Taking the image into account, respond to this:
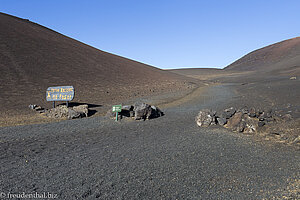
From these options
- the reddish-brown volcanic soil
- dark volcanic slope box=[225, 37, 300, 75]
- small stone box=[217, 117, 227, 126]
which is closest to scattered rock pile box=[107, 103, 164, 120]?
small stone box=[217, 117, 227, 126]

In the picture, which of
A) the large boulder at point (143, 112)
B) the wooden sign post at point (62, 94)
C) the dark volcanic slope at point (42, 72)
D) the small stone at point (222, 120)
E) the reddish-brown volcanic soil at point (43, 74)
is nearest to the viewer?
the small stone at point (222, 120)

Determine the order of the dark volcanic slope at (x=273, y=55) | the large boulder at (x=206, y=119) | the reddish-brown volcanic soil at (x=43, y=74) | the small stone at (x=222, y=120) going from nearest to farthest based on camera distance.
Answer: the small stone at (x=222, y=120) < the large boulder at (x=206, y=119) < the reddish-brown volcanic soil at (x=43, y=74) < the dark volcanic slope at (x=273, y=55)

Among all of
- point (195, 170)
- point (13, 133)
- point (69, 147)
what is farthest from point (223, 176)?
point (13, 133)

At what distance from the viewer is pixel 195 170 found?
526 centimetres

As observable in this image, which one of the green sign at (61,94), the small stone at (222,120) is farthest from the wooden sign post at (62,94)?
the small stone at (222,120)

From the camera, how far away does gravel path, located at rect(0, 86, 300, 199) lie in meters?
4.34

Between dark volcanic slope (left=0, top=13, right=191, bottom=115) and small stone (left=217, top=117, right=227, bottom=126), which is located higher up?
dark volcanic slope (left=0, top=13, right=191, bottom=115)

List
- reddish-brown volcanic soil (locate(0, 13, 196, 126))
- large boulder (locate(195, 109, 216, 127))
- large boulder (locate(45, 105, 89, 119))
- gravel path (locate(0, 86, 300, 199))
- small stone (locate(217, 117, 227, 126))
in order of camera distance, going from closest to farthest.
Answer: gravel path (locate(0, 86, 300, 199))
small stone (locate(217, 117, 227, 126))
large boulder (locate(195, 109, 216, 127))
large boulder (locate(45, 105, 89, 119))
reddish-brown volcanic soil (locate(0, 13, 196, 126))

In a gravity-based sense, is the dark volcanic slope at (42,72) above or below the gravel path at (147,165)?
above

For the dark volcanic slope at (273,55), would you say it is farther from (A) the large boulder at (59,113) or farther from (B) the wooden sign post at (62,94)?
(A) the large boulder at (59,113)

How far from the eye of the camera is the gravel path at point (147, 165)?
4.34 m

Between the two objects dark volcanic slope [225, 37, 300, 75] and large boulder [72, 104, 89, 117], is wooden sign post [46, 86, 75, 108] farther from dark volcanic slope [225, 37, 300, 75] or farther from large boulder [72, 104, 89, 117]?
dark volcanic slope [225, 37, 300, 75]

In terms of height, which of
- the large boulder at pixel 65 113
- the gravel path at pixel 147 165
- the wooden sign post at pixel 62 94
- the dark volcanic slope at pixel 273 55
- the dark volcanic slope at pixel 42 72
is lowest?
the gravel path at pixel 147 165

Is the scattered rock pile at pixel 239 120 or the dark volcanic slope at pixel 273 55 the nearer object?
the scattered rock pile at pixel 239 120
